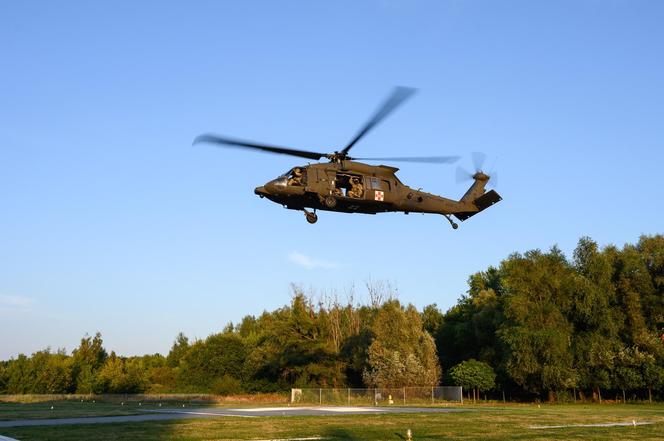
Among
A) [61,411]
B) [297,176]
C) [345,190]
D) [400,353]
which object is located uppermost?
[297,176]

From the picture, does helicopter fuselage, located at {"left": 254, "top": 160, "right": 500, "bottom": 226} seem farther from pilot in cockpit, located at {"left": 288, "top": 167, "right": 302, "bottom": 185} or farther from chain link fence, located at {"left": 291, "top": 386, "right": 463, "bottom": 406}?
chain link fence, located at {"left": 291, "top": 386, "right": 463, "bottom": 406}

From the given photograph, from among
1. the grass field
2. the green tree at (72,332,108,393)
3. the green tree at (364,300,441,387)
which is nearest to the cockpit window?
the grass field

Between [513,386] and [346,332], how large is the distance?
22.1m

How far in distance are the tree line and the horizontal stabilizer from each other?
120 ft

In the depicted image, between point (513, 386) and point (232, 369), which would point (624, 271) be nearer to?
point (513, 386)

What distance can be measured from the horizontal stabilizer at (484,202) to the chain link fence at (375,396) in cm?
2874

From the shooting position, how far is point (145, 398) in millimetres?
69125

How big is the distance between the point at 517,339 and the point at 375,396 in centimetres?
1631

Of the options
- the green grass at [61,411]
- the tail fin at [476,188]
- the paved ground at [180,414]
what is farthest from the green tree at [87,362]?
the tail fin at [476,188]

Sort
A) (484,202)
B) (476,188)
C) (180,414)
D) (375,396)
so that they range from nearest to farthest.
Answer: (484,202) < (476,188) < (180,414) < (375,396)

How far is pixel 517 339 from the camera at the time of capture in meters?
62.5

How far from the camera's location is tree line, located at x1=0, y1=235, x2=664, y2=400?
62.2 meters

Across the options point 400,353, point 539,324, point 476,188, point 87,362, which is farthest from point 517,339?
point 87,362

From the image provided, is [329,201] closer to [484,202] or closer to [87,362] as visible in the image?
[484,202]
